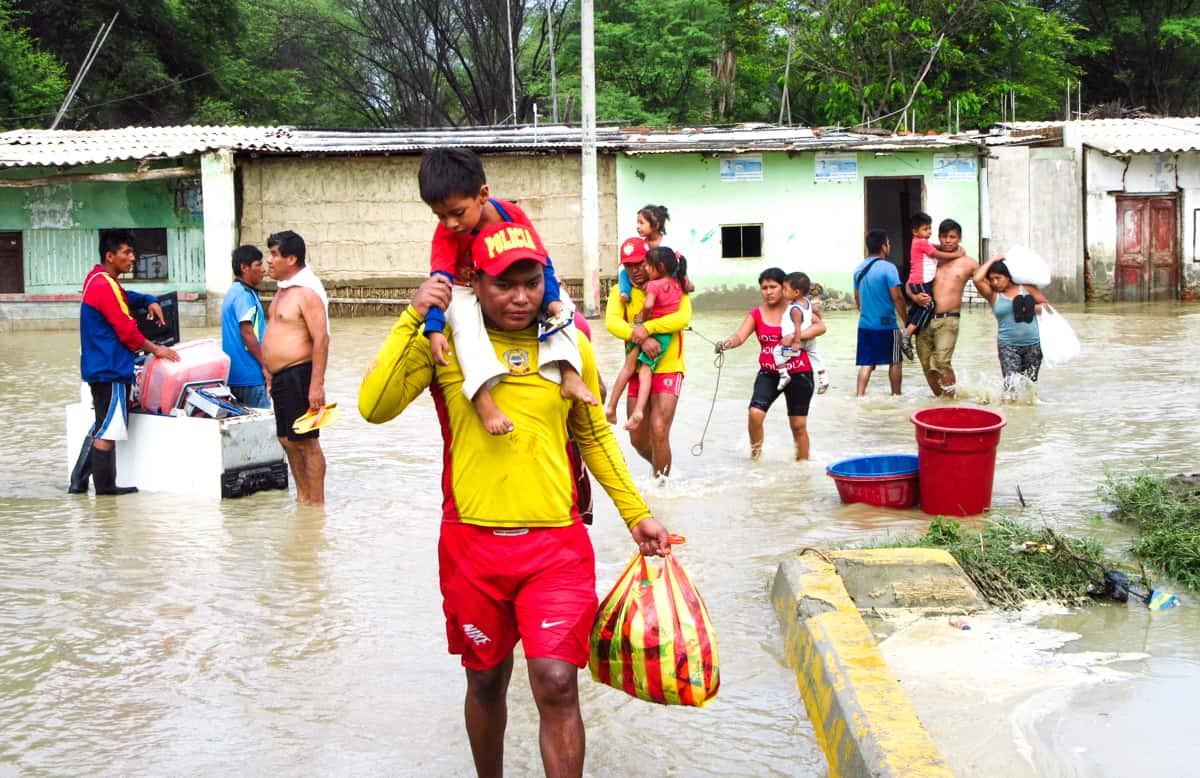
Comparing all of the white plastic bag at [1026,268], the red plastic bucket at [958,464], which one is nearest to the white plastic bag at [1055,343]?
the white plastic bag at [1026,268]

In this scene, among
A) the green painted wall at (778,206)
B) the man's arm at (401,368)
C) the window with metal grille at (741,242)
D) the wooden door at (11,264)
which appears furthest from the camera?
the window with metal grille at (741,242)

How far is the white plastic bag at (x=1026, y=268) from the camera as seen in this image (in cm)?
1108

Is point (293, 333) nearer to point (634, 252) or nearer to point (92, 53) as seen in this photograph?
point (634, 252)

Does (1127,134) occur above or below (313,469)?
above

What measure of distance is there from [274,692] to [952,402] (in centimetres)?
839

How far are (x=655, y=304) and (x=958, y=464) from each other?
2064mm

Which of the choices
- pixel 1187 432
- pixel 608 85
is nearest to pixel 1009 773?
pixel 1187 432

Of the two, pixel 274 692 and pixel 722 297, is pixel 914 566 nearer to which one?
pixel 274 692

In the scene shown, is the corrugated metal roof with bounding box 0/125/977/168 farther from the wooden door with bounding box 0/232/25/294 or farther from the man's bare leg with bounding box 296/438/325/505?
the man's bare leg with bounding box 296/438/325/505

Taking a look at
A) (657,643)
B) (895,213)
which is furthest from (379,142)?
(657,643)

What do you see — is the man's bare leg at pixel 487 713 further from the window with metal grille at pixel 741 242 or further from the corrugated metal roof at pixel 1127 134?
the corrugated metal roof at pixel 1127 134

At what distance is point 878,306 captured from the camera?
11.8 metres

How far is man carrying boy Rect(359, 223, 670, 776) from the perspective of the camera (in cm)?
329

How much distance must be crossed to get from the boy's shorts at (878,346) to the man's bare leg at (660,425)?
417cm
